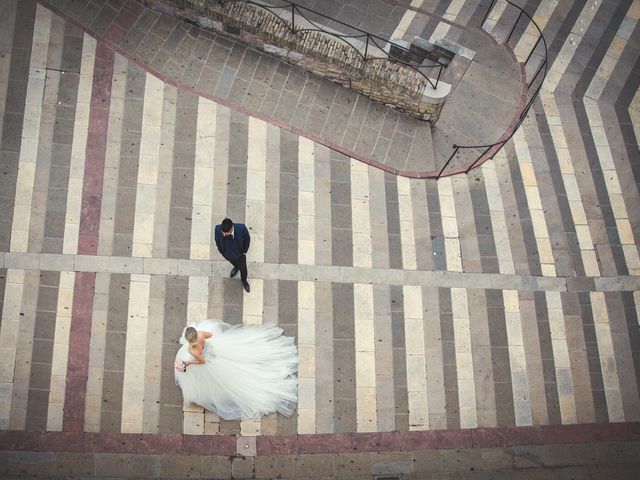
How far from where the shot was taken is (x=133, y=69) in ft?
39.1

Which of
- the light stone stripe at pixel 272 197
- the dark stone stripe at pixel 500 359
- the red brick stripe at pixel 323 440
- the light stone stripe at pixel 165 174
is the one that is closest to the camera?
the red brick stripe at pixel 323 440

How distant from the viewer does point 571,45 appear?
560 inches

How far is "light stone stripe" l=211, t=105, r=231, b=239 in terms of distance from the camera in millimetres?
11242

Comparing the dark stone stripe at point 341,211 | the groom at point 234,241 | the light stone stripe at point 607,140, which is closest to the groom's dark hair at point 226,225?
the groom at point 234,241

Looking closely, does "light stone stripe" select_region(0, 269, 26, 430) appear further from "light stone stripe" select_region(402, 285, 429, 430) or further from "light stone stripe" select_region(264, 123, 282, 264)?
"light stone stripe" select_region(402, 285, 429, 430)

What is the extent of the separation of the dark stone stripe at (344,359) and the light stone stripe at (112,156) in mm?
4434

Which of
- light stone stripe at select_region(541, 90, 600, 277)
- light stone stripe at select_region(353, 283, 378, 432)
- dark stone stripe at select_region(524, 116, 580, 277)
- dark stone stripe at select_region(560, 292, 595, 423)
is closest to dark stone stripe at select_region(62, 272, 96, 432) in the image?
light stone stripe at select_region(353, 283, 378, 432)

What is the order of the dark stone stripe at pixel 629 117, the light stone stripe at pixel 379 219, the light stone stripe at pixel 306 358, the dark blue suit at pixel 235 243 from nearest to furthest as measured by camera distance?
the dark blue suit at pixel 235 243, the light stone stripe at pixel 306 358, the light stone stripe at pixel 379 219, the dark stone stripe at pixel 629 117

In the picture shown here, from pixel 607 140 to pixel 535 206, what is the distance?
9.10ft

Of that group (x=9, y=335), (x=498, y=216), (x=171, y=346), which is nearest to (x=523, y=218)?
(x=498, y=216)

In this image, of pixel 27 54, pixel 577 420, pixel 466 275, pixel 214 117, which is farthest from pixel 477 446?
pixel 27 54

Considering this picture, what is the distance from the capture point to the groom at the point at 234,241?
30.4 feet

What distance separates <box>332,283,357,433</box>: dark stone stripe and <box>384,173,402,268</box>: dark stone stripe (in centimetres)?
109

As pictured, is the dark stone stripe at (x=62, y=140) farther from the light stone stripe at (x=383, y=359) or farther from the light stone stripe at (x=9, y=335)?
the light stone stripe at (x=383, y=359)
